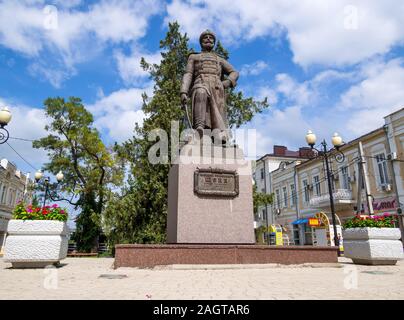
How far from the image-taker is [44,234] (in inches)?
250

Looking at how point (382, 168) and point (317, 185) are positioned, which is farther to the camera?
point (317, 185)

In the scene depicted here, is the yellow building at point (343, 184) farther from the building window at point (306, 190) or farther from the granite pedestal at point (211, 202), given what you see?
the granite pedestal at point (211, 202)

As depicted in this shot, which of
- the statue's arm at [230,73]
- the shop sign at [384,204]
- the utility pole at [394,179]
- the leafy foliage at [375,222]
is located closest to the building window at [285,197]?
the shop sign at [384,204]

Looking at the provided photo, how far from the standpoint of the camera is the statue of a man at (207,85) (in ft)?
25.9

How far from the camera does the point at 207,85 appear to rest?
8109mm

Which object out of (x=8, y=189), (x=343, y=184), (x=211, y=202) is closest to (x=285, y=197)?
(x=343, y=184)

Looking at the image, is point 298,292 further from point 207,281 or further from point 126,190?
point 126,190

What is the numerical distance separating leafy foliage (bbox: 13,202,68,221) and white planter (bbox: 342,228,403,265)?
698 centimetres

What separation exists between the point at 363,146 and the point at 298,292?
23272 millimetres

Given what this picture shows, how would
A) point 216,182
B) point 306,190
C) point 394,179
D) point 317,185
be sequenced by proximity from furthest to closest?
point 306,190, point 317,185, point 394,179, point 216,182

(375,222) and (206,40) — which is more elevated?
(206,40)

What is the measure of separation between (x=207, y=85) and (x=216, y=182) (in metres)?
2.69

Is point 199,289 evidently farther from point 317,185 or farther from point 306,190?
point 306,190

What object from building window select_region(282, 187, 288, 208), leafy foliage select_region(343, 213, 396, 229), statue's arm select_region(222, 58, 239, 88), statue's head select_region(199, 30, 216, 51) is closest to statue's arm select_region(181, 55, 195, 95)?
statue's head select_region(199, 30, 216, 51)
